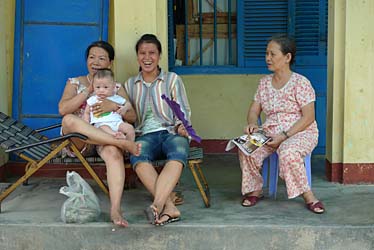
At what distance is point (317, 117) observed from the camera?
19.5 ft

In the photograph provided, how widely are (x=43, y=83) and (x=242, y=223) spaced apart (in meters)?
2.18

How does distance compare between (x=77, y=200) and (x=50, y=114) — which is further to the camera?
(x=50, y=114)

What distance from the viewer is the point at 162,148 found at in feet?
13.7

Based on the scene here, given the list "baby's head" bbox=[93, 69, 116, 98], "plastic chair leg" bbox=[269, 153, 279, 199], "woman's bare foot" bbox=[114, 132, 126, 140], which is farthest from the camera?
"plastic chair leg" bbox=[269, 153, 279, 199]

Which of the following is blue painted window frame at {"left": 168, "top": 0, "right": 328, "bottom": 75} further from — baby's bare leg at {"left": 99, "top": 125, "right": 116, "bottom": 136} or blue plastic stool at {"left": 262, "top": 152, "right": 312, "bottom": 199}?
baby's bare leg at {"left": 99, "top": 125, "right": 116, "bottom": 136}

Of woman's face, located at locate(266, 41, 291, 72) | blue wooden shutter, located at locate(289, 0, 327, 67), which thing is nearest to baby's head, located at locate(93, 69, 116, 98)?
woman's face, located at locate(266, 41, 291, 72)

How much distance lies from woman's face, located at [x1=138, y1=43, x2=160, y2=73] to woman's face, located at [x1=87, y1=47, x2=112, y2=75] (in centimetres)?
26

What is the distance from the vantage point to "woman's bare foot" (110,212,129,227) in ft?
12.0

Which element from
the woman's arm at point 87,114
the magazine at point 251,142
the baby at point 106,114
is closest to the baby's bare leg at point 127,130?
the baby at point 106,114

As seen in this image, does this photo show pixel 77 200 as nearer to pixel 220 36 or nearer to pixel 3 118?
pixel 3 118

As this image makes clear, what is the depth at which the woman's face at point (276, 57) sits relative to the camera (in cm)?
420

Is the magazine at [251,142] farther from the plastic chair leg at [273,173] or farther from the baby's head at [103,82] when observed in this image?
the baby's head at [103,82]

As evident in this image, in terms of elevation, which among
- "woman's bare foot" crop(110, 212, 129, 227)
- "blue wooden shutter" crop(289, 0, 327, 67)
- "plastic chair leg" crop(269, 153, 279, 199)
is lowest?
"woman's bare foot" crop(110, 212, 129, 227)

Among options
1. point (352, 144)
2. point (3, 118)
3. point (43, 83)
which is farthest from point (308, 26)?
point (3, 118)
